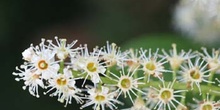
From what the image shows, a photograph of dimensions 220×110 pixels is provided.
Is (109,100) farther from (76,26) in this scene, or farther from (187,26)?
(76,26)

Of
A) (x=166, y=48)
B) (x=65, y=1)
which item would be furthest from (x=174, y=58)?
(x=65, y=1)

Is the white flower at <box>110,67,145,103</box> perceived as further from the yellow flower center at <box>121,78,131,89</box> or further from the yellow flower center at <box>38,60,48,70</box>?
the yellow flower center at <box>38,60,48,70</box>

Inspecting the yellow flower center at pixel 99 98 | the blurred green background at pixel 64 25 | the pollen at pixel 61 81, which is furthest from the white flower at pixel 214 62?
the blurred green background at pixel 64 25

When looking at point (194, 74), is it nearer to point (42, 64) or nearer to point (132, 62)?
point (132, 62)

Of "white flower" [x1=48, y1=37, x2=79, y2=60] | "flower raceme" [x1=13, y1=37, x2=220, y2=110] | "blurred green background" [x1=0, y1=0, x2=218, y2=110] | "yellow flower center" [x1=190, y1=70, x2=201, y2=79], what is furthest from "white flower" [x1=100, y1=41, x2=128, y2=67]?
"blurred green background" [x1=0, y1=0, x2=218, y2=110]

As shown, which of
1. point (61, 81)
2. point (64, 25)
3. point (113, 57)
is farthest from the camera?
point (64, 25)

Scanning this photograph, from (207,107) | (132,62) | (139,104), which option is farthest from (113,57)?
(207,107)
